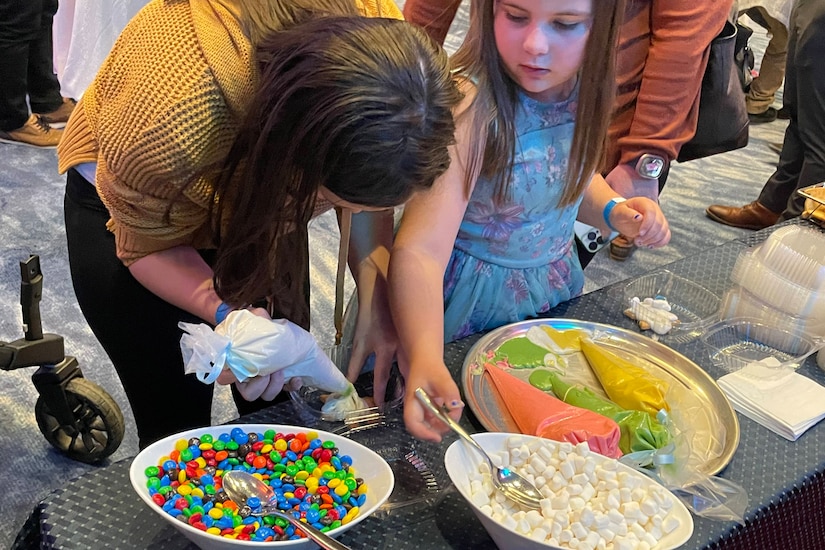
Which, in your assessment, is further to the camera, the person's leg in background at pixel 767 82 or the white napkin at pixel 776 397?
the person's leg in background at pixel 767 82

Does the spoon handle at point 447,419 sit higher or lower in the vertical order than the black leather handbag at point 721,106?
lower

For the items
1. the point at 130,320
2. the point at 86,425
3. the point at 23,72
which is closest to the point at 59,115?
the point at 23,72

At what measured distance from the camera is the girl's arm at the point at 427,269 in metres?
0.92

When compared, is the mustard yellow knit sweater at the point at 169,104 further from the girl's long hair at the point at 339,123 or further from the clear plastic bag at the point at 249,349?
the clear plastic bag at the point at 249,349

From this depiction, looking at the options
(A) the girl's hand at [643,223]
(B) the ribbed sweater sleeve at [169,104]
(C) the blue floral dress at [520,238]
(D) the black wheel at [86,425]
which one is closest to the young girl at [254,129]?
(B) the ribbed sweater sleeve at [169,104]

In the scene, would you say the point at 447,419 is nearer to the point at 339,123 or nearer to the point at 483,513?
the point at 483,513

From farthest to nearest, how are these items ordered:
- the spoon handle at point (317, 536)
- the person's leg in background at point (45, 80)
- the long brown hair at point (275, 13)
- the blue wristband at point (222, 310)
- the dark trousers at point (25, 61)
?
the person's leg in background at point (45, 80) → the dark trousers at point (25, 61) → the blue wristband at point (222, 310) → the long brown hair at point (275, 13) → the spoon handle at point (317, 536)

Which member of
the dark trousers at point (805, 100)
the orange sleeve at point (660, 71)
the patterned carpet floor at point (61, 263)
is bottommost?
the patterned carpet floor at point (61, 263)

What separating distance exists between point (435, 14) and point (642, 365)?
2.63 feet

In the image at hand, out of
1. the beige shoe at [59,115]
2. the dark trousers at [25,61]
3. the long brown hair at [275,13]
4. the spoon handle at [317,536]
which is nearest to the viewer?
the spoon handle at [317,536]

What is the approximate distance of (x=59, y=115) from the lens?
3061 mm

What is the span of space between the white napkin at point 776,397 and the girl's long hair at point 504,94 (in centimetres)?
37

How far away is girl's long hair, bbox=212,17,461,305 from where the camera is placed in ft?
2.33

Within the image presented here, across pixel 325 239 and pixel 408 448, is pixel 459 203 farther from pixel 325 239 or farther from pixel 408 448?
pixel 325 239
